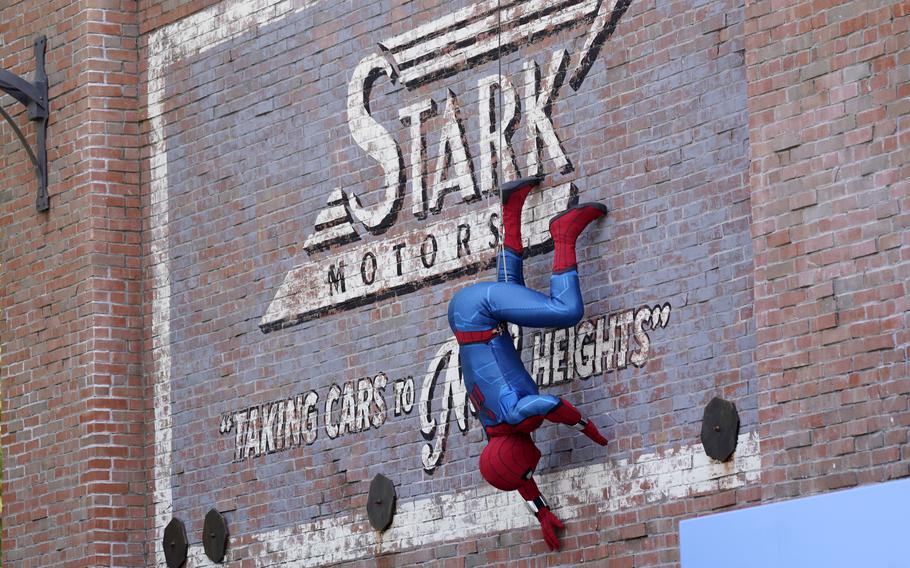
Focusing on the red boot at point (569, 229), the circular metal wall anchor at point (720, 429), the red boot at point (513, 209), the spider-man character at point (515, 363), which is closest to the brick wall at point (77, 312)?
the spider-man character at point (515, 363)

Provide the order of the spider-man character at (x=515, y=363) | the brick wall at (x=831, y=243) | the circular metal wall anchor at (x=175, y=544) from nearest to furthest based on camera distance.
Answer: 1. the brick wall at (x=831, y=243)
2. the spider-man character at (x=515, y=363)
3. the circular metal wall anchor at (x=175, y=544)

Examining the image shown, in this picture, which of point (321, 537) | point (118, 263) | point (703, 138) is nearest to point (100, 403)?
point (118, 263)

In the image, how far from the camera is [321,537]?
12.9m

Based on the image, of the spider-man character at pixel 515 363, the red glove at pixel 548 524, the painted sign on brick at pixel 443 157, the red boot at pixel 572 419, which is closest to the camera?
the red boot at pixel 572 419

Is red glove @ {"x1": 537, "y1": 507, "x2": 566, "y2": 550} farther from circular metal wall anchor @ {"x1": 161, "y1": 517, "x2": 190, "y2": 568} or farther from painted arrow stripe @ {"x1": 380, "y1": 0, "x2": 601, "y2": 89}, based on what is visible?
circular metal wall anchor @ {"x1": 161, "y1": 517, "x2": 190, "y2": 568}

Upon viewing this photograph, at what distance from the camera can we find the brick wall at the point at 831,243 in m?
9.62

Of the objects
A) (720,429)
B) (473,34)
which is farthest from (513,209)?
(720,429)

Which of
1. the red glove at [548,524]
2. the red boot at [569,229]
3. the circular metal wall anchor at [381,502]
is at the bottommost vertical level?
the red glove at [548,524]

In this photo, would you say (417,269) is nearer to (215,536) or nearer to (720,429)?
(215,536)

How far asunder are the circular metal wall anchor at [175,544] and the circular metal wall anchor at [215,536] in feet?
0.70

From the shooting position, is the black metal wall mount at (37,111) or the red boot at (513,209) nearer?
the red boot at (513,209)

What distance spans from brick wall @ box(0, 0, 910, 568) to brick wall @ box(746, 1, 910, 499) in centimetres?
2

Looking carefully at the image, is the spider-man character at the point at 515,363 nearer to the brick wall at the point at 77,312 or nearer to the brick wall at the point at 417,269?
the brick wall at the point at 417,269

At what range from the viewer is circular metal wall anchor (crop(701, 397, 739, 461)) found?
10.5 meters
